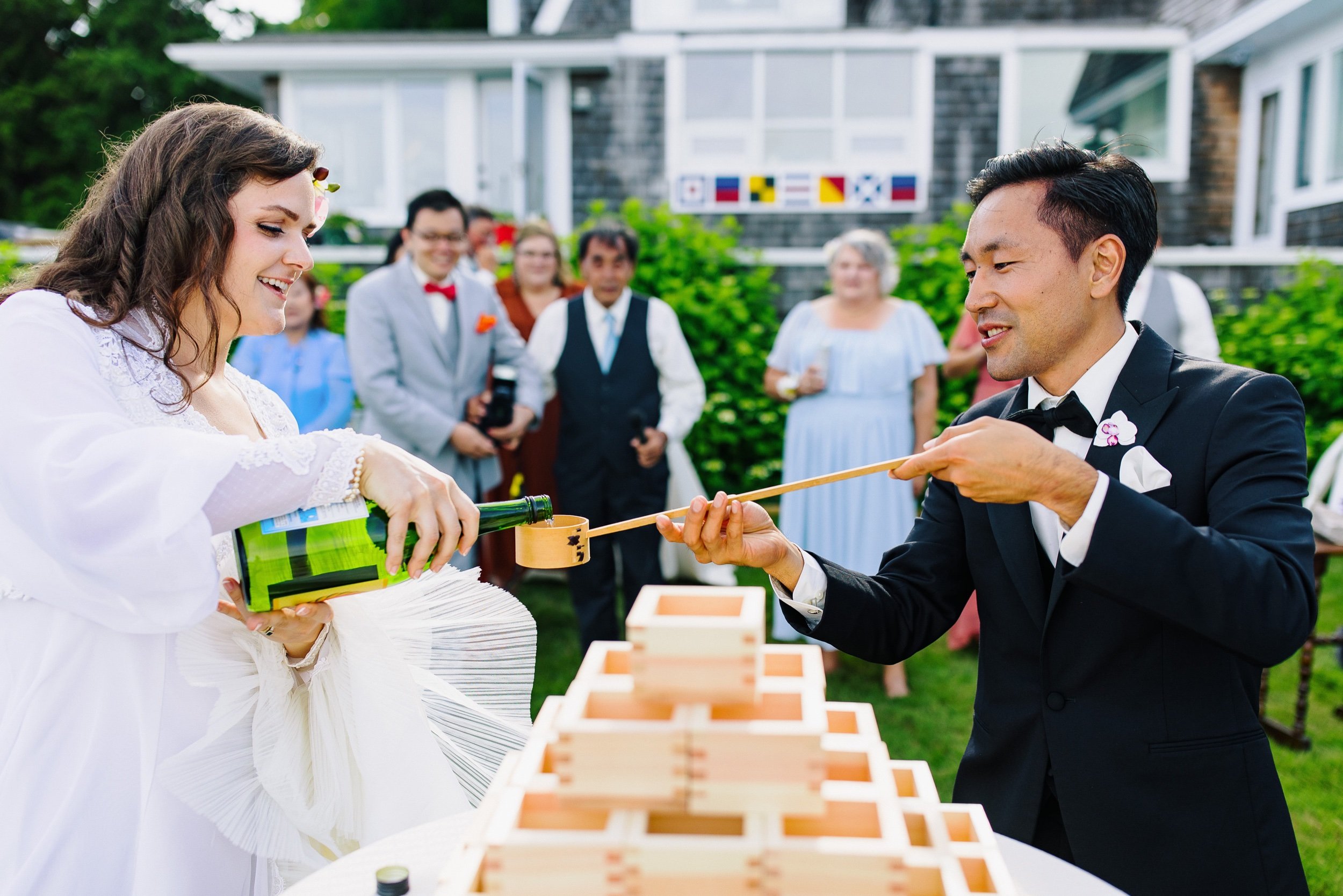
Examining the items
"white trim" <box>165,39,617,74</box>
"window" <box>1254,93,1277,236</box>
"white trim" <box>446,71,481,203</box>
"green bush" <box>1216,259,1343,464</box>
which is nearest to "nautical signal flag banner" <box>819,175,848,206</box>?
"white trim" <box>165,39,617,74</box>

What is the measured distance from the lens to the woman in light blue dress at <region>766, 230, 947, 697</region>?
5.05 m

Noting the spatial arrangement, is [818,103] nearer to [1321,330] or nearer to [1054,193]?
[1321,330]

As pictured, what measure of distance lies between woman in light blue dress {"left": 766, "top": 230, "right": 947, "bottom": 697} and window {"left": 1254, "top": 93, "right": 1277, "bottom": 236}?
32.6ft

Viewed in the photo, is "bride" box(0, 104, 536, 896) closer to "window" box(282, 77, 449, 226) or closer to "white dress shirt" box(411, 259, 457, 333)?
"white dress shirt" box(411, 259, 457, 333)

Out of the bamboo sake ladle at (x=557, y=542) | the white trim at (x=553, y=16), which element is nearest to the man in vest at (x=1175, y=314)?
the bamboo sake ladle at (x=557, y=542)

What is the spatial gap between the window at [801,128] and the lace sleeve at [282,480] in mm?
11756

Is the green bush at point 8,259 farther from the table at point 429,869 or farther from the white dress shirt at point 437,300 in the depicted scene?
the table at point 429,869

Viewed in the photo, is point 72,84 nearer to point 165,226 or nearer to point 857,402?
point 857,402

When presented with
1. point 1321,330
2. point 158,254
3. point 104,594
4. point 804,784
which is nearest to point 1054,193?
point 804,784

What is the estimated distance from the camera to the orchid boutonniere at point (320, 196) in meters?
1.98

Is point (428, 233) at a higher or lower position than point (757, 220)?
lower

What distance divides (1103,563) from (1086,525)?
0.07 m

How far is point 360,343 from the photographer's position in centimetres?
455

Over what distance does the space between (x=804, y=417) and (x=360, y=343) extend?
7.61ft
